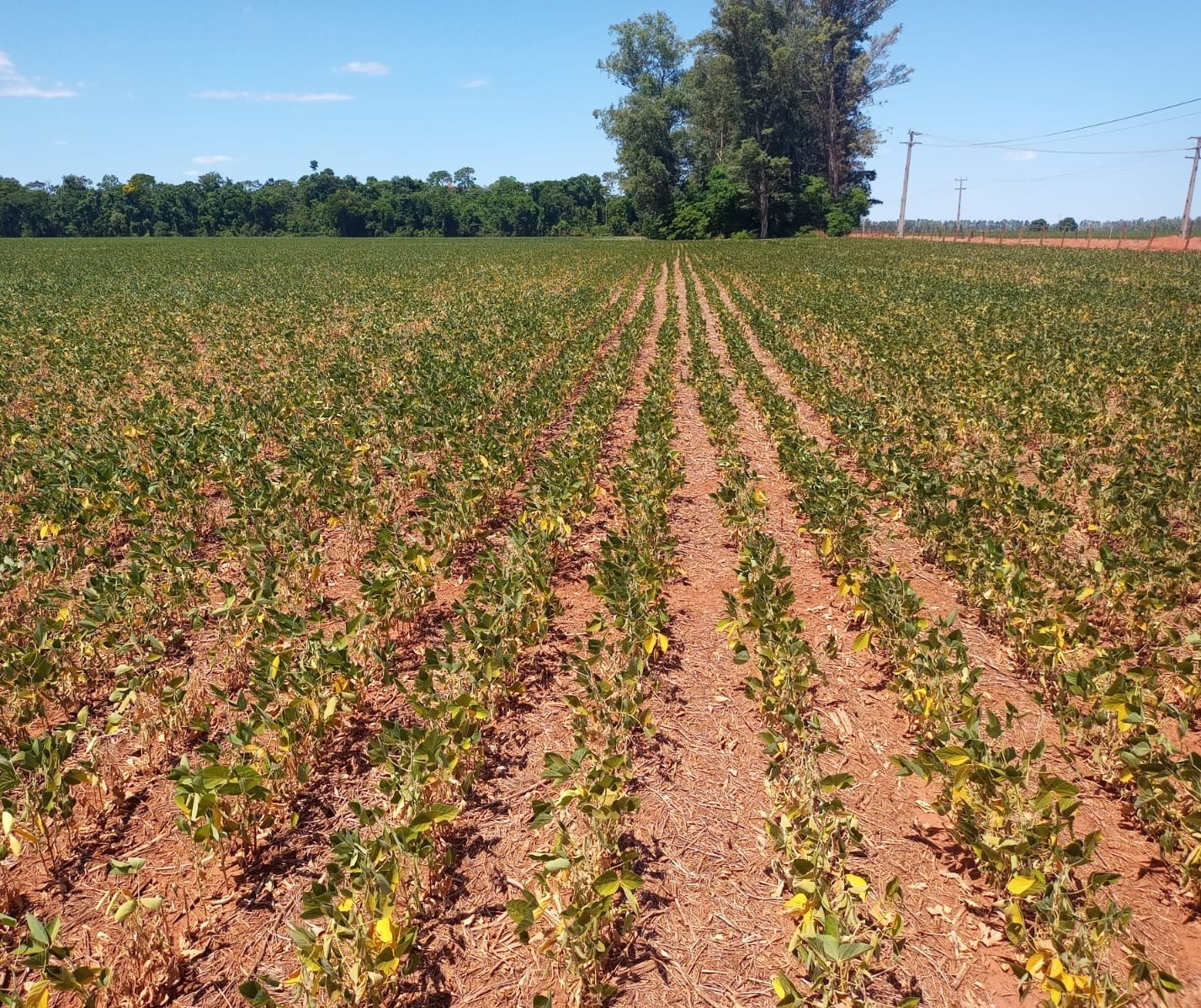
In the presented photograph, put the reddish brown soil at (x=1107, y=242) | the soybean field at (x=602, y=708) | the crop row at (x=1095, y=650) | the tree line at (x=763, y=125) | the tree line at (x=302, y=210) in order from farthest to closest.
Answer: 1. the tree line at (x=302, y=210)
2. the tree line at (x=763, y=125)
3. the reddish brown soil at (x=1107, y=242)
4. the crop row at (x=1095, y=650)
5. the soybean field at (x=602, y=708)

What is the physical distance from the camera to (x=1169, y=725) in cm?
412

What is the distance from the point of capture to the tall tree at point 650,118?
79.2 m

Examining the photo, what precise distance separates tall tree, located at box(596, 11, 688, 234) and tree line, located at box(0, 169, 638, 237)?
2308 cm

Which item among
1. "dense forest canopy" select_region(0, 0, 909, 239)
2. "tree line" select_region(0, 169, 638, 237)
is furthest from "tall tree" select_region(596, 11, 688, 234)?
"tree line" select_region(0, 169, 638, 237)

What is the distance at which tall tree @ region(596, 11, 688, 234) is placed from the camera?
7925 centimetres

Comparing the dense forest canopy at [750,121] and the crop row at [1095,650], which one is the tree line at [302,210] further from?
the crop row at [1095,650]

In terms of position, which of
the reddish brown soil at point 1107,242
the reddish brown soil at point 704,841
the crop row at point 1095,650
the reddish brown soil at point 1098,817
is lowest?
the reddish brown soil at point 704,841

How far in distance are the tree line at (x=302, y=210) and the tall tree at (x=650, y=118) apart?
23.1 meters

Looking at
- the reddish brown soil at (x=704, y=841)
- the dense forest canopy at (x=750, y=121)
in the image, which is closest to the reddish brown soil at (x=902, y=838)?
the reddish brown soil at (x=704, y=841)

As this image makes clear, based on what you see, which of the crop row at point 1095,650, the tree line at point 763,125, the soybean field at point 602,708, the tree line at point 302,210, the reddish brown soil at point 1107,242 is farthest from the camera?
the tree line at point 302,210

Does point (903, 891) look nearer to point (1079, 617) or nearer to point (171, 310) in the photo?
point (1079, 617)

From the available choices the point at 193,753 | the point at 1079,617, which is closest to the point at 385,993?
the point at 193,753

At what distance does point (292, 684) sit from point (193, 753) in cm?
80

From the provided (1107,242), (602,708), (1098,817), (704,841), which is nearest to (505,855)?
(704,841)
